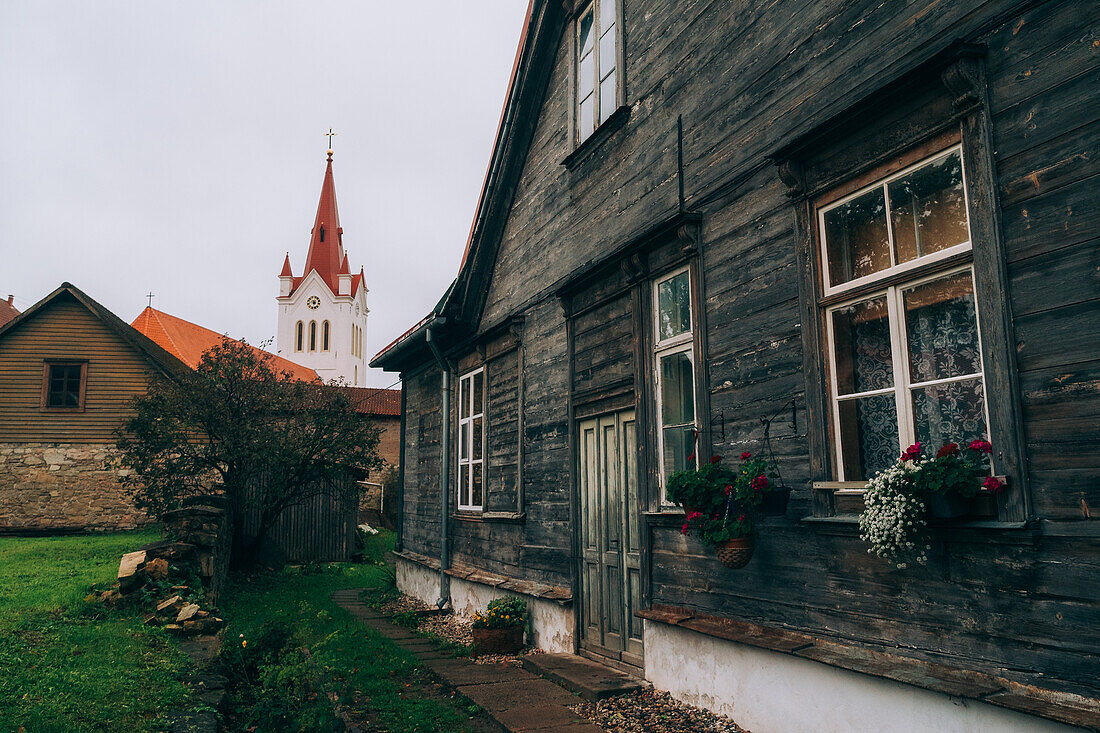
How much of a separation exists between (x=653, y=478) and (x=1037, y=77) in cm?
372

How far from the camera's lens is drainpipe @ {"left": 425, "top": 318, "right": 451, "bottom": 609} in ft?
35.9

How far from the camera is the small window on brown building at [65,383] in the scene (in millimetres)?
21891

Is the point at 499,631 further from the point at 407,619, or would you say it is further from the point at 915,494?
the point at 915,494

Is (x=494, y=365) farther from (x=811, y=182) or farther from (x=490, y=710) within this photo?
(x=811, y=182)

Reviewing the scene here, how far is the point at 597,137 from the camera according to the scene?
24.9ft

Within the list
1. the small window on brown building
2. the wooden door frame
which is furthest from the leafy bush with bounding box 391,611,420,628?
the small window on brown building

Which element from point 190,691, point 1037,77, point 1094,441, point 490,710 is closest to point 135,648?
point 190,691

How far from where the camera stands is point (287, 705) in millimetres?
5387

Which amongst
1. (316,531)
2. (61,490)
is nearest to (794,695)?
(316,531)

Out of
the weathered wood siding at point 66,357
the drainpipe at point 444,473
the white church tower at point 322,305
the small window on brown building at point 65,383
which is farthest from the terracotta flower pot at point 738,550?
the white church tower at point 322,305

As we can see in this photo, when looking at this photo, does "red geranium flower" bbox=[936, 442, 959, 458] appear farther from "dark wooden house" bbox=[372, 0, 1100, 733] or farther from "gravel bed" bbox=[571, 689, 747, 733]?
"gravel bed" bbox=[571, 689, 747, 733]

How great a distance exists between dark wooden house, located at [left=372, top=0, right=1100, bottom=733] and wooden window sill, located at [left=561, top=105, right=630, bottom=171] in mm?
27

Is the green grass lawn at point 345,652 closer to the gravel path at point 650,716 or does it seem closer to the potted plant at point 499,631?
the potted plant at point 499,631

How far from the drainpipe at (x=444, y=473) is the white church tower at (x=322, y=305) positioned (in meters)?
58.1
